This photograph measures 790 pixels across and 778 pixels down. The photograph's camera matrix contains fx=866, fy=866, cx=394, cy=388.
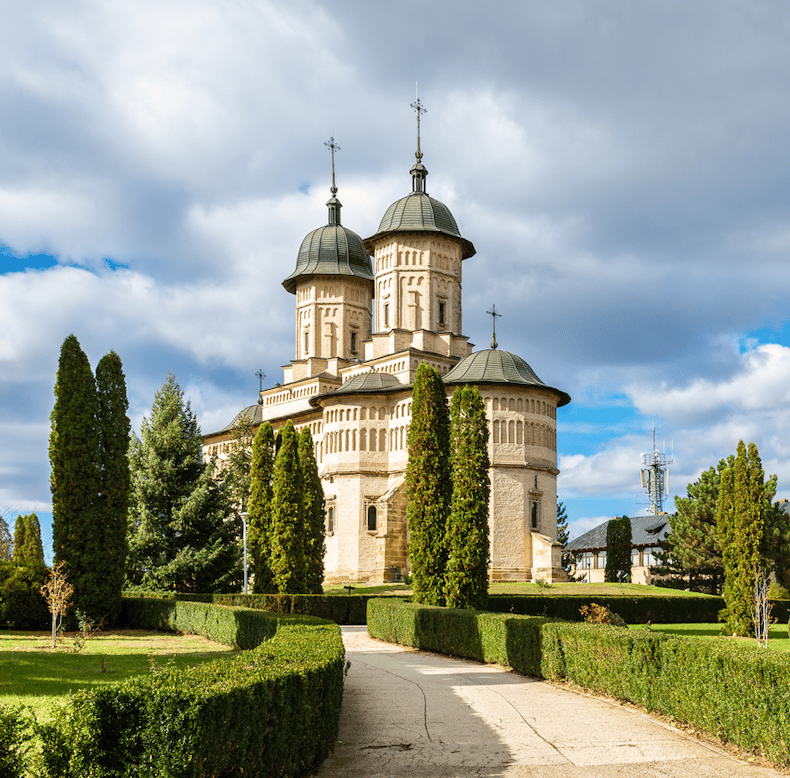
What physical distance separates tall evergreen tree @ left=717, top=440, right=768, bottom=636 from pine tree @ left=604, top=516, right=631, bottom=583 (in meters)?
20.9

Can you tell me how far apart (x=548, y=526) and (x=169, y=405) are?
20.7 m

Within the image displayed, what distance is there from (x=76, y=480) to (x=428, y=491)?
9.20m

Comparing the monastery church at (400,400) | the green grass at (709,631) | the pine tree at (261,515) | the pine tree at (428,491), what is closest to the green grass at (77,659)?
the pine tree at (428,491)

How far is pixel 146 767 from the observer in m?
5.43

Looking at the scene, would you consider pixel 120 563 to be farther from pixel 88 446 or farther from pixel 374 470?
pixel 374 470

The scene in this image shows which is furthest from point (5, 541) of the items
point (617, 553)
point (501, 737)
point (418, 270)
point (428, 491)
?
point (501, 737)

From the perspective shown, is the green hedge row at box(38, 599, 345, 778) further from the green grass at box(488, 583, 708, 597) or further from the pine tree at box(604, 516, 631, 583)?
the pine tree at box(604, 516, 631, 583)

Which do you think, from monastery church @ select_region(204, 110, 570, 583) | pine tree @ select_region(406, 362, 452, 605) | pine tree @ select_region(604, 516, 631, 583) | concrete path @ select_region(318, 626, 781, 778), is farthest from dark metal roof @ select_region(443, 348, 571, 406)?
concrete path @ select_region(318, 626, 781, 778)

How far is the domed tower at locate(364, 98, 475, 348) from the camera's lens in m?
49.5

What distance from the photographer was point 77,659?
15.2 m

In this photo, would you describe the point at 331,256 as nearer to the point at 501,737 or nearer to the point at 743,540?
the point at 743,540

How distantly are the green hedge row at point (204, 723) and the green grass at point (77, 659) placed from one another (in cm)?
120

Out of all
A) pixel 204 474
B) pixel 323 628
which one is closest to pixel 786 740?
pixel 323 628

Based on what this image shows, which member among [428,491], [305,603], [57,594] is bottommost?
[305,603]
